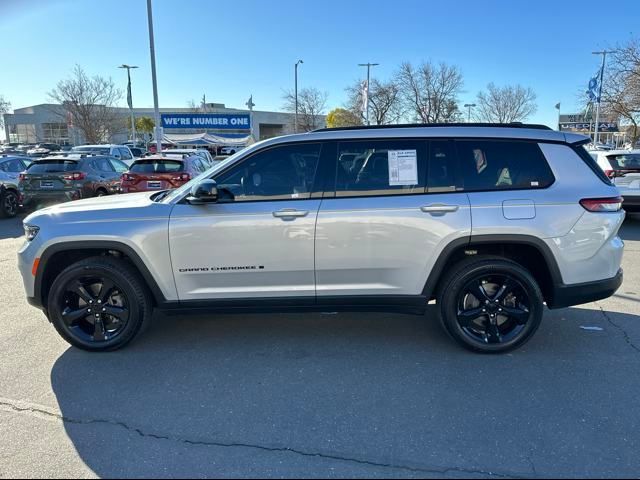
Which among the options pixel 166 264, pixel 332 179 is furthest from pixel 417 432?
pixel 166 264

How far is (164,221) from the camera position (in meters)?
3.64

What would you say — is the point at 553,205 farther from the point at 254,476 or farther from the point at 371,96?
the point at 371,96

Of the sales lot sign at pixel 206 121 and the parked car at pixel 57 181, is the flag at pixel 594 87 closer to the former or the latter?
the sales lot sign at pixel 206 121

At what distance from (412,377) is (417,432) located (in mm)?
686

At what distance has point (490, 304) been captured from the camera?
3.78m

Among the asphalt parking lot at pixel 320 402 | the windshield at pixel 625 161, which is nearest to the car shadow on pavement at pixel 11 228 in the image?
the asphalt parking lot at pixel 320 402

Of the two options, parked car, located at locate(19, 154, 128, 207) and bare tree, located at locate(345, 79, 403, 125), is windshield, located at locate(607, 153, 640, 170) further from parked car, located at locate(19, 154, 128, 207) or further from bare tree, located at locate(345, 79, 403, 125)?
bare tree, located at locate(345, 79, 403, 125)

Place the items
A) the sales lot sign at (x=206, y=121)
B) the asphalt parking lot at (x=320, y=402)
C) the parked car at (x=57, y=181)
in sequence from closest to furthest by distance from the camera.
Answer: the asphalt parking lot at (x=320, y=402) → the parked car at (x=57, y=181) → the sales lot sign at (x=206, y=121)

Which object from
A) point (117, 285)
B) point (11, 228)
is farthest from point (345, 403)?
point (11, 228)

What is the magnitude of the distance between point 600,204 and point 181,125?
106 feet

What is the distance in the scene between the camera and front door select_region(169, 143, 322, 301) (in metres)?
3.61

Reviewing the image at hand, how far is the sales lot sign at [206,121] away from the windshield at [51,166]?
2209 centimetres

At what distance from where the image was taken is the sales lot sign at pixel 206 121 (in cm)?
3234

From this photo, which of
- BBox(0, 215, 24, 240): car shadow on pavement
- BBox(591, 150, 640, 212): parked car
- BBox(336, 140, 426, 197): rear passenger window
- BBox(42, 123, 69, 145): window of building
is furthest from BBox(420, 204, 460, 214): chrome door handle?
BBox(42, 123, 69, 145): window of building
